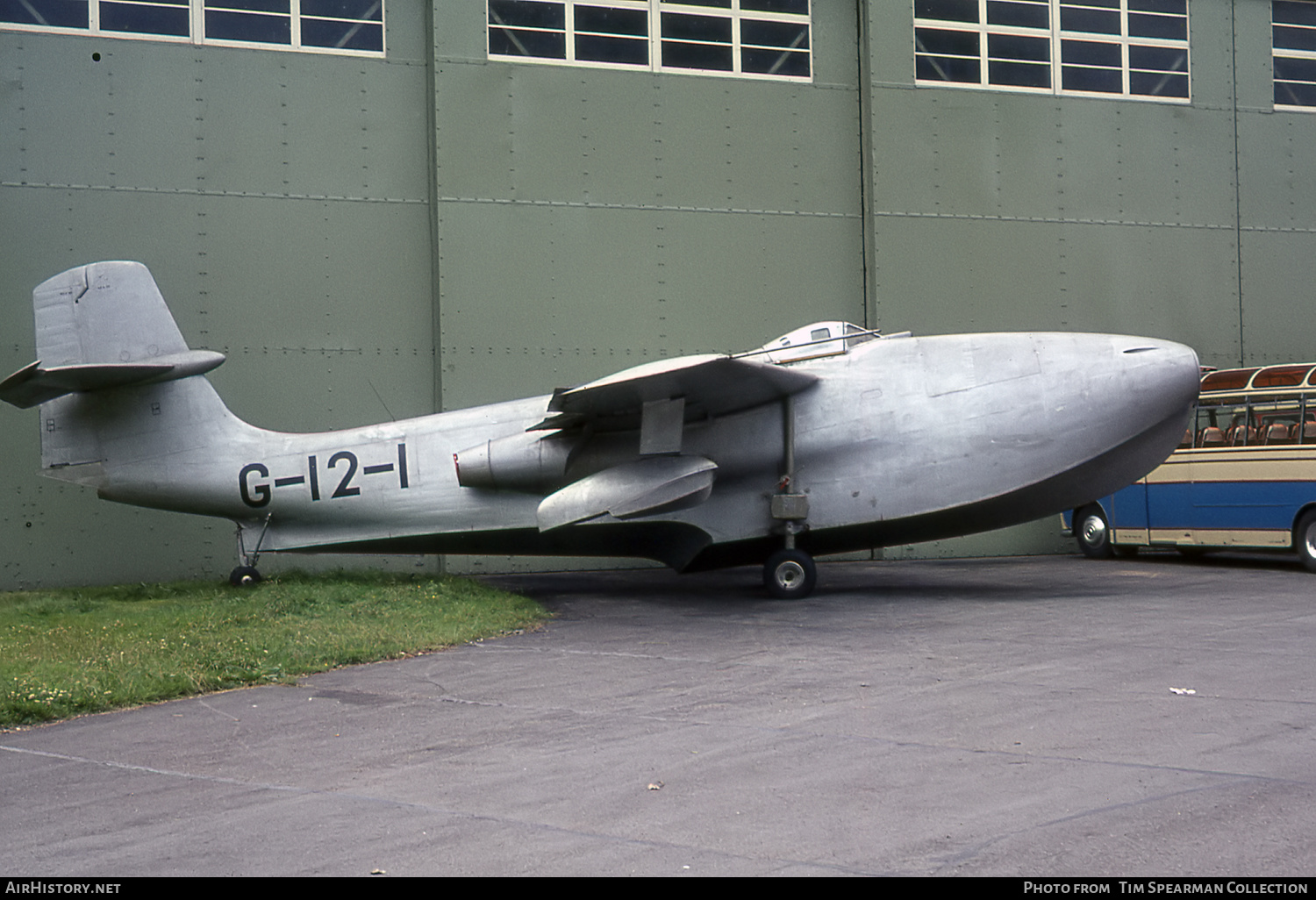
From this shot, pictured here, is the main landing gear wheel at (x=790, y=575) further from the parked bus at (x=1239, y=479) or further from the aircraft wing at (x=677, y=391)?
the parked bus at (x=1239, y=479)

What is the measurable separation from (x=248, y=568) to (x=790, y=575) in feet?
22.0

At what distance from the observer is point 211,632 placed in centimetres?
1030

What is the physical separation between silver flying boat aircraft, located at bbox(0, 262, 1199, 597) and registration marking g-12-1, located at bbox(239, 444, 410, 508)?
0.08ft

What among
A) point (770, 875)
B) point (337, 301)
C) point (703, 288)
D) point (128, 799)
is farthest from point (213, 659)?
point (703, 288)

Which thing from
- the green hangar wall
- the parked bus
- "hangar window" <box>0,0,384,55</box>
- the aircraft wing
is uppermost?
"hangar window" <box>0,0,384,55</box>

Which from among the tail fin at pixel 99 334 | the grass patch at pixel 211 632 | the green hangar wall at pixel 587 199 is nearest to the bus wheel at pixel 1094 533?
the green hangar wall at pixel 587 199

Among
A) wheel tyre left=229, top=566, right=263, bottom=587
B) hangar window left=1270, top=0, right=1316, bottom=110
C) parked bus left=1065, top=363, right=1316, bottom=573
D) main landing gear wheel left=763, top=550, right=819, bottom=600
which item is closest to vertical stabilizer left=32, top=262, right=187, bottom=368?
wheel tyre left=229, top=566, right=263, bottom=587

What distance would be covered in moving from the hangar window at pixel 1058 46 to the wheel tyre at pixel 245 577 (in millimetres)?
13132

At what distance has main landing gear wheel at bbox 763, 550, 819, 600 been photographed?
1337cm

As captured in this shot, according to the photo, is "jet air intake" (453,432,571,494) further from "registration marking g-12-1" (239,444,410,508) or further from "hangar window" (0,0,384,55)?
"hangar window" (0,0,384,55)

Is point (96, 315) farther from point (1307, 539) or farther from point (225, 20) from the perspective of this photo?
point (1307, 539)

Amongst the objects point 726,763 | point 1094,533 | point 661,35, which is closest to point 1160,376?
point 1094,533

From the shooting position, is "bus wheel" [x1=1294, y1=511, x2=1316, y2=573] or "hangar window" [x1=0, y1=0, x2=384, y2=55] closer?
"bus wheel" [x1=1294, y1=511, x2=1316, y2=573]

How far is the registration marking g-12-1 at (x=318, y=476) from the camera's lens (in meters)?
14.2
